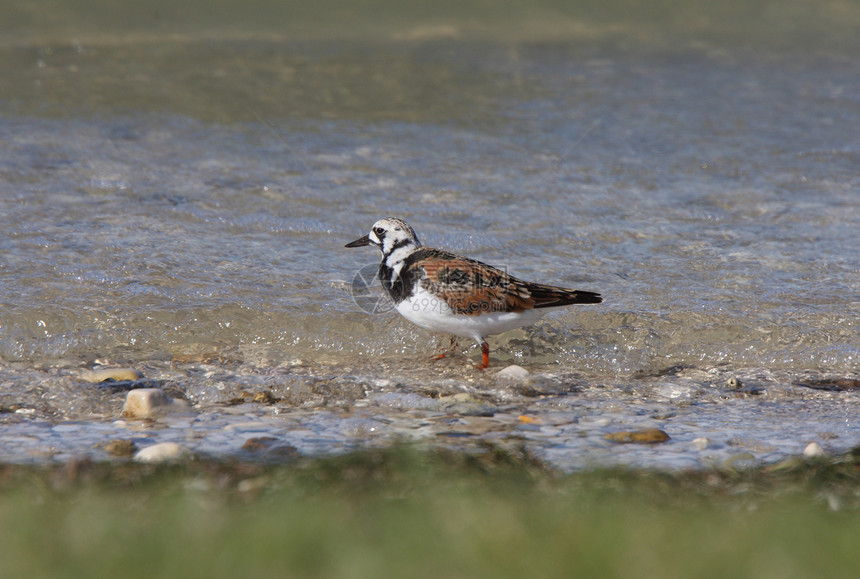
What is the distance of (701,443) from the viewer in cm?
453

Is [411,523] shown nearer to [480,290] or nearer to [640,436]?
[640,436]

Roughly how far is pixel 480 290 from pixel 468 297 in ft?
0.33

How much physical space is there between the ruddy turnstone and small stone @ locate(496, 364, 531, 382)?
30cm

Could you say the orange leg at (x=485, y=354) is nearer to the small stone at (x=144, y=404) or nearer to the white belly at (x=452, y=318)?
the white belly at (x=452, y=318)

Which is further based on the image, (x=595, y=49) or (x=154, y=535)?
(x=595, y=49)

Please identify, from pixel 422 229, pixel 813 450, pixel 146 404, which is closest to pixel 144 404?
pixel 146 404

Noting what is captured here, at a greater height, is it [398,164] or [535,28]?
[535,28]

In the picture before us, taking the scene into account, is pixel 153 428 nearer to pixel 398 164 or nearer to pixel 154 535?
pixel 154 535

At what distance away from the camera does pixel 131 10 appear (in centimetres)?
1588

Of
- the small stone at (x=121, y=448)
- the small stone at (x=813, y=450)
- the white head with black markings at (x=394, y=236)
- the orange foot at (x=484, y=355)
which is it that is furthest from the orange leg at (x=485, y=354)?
the small stone at (x=121, y=448)

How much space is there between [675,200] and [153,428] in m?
6.95

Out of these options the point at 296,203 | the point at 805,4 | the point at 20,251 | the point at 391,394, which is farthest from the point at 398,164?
the point at 805,4

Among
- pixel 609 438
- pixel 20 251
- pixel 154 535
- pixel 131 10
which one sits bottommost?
pixel 609 438

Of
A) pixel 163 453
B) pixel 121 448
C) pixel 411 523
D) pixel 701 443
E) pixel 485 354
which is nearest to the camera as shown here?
pixel 411 523
